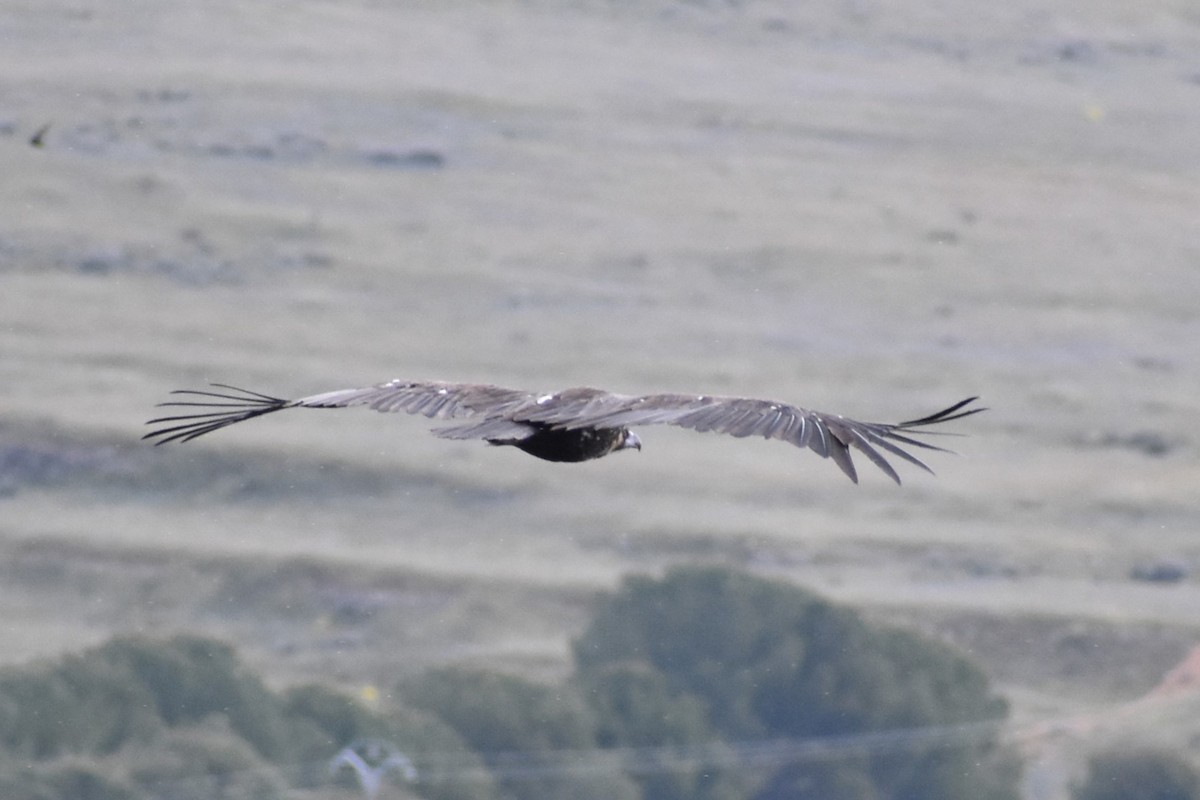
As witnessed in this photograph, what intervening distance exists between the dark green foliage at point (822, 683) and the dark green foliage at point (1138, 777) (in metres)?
1.25

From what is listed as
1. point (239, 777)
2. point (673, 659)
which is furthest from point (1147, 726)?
point (239, 777)

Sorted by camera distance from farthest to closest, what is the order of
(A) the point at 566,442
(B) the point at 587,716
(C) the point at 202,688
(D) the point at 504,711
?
(B) the point at 587,716 < (D) the point at 504,711 < (C) the point at 202,688 < (A) the point at 566,442

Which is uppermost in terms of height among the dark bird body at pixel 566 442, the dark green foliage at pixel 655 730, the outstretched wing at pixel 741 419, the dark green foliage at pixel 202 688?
the outstretched wing at pixel 741 419

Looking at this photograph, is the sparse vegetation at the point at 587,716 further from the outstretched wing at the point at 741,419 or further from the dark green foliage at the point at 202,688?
the outstretched wing at the point at 741,419

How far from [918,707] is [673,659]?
3651 millimetres

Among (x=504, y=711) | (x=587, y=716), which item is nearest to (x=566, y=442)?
(x=504, y=711)

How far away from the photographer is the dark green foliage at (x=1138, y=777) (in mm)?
25297

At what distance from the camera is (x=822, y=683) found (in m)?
26.1

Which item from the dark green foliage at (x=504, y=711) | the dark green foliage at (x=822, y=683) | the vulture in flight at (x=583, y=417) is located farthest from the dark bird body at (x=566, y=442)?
the dark green foliage at (x=504, y=711)

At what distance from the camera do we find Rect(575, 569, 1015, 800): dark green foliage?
26.0m

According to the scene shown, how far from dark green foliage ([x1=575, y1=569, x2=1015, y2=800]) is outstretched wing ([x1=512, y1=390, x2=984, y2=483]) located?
19378 mm

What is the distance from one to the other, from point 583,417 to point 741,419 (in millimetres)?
589

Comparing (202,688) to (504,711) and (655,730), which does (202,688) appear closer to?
(504,711)

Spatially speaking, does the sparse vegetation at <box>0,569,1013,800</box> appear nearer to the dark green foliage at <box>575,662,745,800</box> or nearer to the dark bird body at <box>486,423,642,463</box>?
the dark green foliage at <box>575,662,745,800</box>
